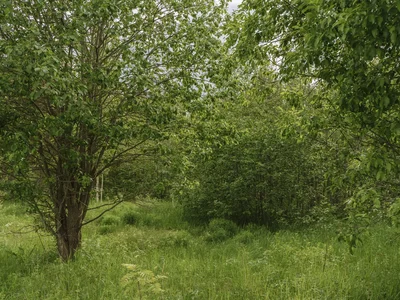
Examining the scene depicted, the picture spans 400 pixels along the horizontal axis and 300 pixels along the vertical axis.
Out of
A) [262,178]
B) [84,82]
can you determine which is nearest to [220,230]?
[262,178]

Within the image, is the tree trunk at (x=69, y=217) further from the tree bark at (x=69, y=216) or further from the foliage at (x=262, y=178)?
the foliage at (x=262, y=178)

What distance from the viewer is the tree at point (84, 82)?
4.41 metres

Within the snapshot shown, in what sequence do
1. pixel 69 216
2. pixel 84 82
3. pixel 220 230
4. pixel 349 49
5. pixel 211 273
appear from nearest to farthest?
pixel 349 49
pixel 84 82
pixel 211 273
pixel 69 216
pixel 220 230

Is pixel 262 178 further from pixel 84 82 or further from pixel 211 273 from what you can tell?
pixel 84 82

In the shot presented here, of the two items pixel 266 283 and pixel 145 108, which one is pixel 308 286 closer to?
pixel 266 283

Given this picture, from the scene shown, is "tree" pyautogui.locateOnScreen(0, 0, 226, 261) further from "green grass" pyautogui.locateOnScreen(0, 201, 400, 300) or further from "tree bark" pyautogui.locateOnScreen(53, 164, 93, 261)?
"green grass" pyautogui.locateOnScreen(0, 201, 400, 300)

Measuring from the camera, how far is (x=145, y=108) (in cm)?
552

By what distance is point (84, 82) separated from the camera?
17.7 ft

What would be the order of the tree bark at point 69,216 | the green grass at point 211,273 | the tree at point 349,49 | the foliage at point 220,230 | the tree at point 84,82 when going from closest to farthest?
the tree at point 349,49
the tree at point 84,82
the green grass at point 211,273
the tree bark at point 69,216
the foliage at point 220,230

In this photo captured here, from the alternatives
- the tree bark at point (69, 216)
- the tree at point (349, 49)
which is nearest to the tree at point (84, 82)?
the tree bark at point (69, 216)

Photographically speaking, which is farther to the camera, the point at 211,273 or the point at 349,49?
the point at 211,273

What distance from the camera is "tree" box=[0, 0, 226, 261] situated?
4.41m

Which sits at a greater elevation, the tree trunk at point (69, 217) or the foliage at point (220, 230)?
the tree trunk at point (69, 217)

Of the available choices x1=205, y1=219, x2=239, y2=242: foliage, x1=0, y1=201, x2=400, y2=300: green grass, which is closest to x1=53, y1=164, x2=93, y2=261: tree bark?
x1=0, y1=201, x2=400, y2=300: green grass
